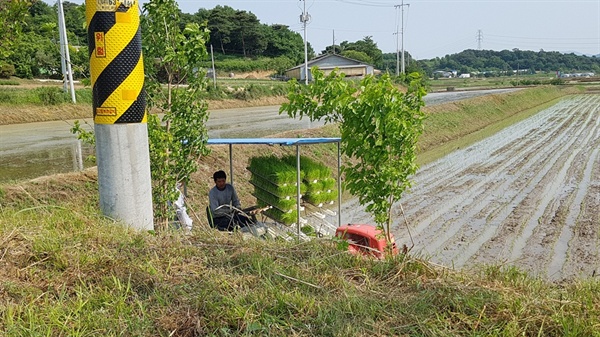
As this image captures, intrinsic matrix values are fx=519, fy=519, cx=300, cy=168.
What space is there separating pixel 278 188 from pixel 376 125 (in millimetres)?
2469

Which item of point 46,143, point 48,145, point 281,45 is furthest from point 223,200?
point 281,45

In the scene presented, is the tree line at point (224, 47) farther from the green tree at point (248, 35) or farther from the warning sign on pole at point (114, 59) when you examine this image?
the warning sign on pole at point (114, 59)

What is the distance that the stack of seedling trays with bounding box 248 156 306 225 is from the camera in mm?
8125

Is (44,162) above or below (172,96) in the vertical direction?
below

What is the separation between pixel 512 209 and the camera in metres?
Answer: 12.7

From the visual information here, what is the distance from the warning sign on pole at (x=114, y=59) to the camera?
345cm

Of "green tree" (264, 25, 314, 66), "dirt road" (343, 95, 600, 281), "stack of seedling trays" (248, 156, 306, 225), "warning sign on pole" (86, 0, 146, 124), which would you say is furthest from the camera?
"green tree" (264, 25, 314, 66)

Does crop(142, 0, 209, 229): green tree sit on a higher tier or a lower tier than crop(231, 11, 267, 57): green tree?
lower

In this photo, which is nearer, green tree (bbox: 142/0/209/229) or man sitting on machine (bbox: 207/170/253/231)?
green tree (bbox: 142/0/209/229)

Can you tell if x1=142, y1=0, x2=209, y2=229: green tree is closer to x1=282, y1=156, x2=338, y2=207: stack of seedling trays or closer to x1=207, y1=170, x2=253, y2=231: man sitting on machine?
x1=207, y1=170, x2=253, y2=231: man sitting on machine

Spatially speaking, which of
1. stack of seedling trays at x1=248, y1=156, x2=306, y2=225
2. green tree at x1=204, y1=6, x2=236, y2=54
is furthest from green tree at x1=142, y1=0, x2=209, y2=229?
green tree at x1=204, y1=6, x2=236, y2=54

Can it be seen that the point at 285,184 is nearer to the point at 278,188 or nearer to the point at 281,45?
the point at 278,188

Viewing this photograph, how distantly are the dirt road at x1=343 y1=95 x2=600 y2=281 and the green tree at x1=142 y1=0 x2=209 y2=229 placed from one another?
105 inches

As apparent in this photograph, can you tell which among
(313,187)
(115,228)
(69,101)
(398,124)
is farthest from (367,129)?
(69,101)
